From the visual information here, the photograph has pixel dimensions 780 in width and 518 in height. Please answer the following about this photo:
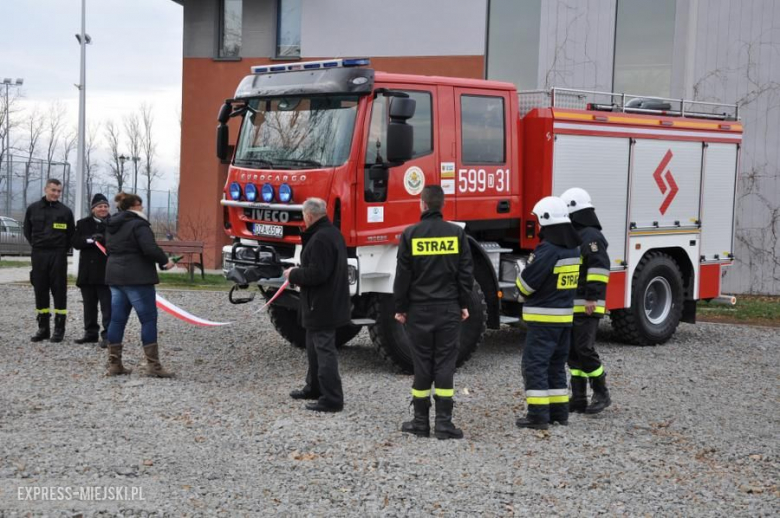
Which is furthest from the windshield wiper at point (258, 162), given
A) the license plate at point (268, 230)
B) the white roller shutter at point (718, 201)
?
the white roller shutter at point (718, 201)

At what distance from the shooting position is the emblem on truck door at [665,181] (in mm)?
11383

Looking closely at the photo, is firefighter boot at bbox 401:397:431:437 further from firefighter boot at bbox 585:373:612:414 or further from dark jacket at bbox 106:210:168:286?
dark jacket at bbox 106:210:168:286

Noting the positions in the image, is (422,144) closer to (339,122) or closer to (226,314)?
(339,122)

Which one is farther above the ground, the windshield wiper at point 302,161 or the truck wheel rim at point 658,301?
the windshield wiper at point 302,161

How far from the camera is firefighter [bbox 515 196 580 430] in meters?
7.12

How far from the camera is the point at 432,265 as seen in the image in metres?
6.75

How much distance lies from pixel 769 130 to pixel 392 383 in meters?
12.9

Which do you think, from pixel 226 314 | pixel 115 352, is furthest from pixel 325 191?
pixel 226 314

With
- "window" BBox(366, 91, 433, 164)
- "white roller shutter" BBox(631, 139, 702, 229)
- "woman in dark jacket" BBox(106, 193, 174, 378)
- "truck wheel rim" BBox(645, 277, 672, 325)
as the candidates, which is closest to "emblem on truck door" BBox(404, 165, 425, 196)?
"window" BBox(366, 91, 433, 164)

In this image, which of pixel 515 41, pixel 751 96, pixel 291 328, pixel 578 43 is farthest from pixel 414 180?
pixel 515 41

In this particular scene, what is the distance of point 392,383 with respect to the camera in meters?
8.84

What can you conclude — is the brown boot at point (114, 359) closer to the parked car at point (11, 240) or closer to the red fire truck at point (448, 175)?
the red fire truck at point (448, 175)

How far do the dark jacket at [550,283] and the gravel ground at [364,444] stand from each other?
881 millimetres

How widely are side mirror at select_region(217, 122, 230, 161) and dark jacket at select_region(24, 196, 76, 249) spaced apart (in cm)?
212
